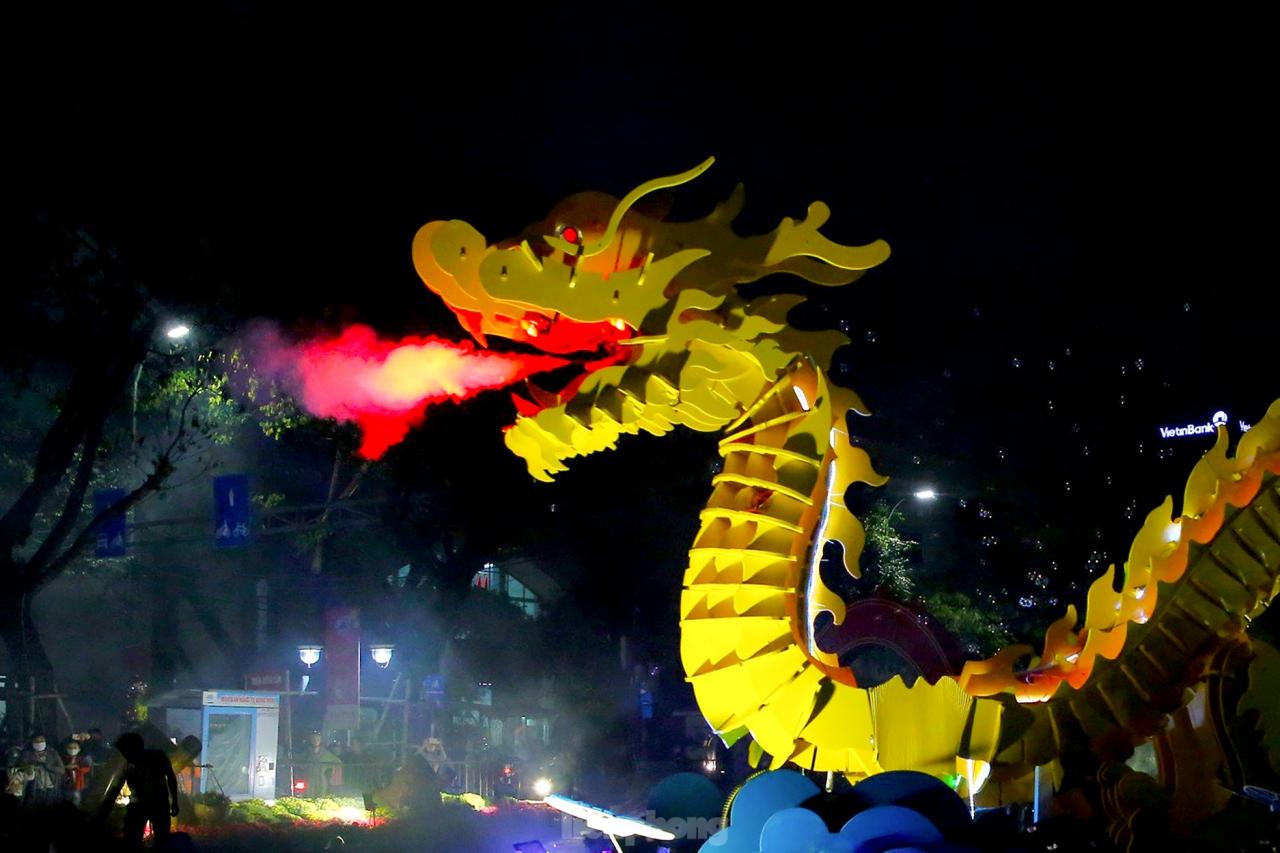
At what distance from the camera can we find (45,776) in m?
12.4

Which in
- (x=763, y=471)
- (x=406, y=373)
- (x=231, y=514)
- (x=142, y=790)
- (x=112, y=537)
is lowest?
(x=142, y=790)

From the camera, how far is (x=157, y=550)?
24203 millimetres

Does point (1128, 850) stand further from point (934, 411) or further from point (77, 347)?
→ point (934, 411)

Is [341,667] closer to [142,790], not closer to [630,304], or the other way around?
[142,790]

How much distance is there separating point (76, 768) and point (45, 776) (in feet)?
4.98

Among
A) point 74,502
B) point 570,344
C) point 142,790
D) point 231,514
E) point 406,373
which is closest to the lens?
point 570,344

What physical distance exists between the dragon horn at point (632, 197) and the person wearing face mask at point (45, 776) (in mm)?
8799

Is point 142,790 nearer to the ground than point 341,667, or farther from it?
nearer to the ground

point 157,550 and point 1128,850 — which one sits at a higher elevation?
point 157,550

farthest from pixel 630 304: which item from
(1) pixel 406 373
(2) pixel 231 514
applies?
(2) pixel 231 514

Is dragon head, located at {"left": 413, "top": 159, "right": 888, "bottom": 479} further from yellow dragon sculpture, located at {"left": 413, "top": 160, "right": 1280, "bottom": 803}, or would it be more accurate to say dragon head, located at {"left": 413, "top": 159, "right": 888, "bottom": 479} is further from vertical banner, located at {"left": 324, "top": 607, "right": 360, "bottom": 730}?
vertical banner, located at {"left": 324, "top": 607, "right": 360, "bottom": 730}

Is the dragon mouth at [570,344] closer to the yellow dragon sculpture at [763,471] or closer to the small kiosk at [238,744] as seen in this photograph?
the yellow dragon sculpture at [763,471]

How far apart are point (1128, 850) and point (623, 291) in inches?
141

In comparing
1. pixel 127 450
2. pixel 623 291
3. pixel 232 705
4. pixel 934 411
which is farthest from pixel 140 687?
pixel 623 291
